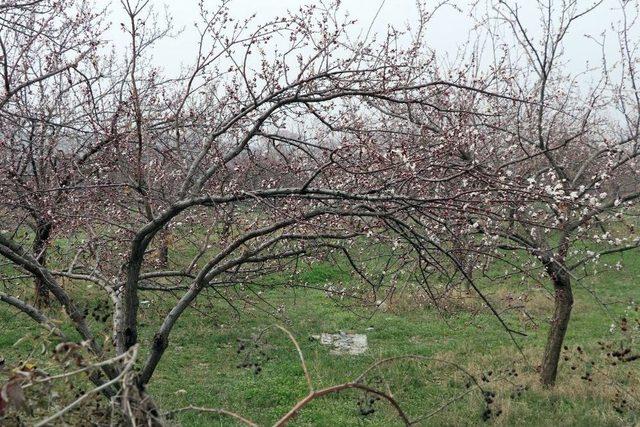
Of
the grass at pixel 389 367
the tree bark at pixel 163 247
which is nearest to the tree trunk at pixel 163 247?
the tree bark at pixel 163 247

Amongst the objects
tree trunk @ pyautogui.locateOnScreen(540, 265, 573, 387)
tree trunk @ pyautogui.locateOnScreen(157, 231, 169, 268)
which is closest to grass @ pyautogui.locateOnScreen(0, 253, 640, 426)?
tree trunk @ pyautogui.locateOnScreen(540, 265, 573, 387)

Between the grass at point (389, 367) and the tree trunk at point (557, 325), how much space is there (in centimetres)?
19

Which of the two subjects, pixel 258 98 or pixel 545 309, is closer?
pixel 258 98

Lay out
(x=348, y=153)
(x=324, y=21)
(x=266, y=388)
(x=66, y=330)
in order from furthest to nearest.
Answer: 1. (x=66, y=330)
2. (x=266, y=388)
3. (x=324, y=21)
4. (x=348, y=153)

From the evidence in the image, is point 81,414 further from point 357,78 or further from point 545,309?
point 545,309

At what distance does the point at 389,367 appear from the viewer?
755 cm

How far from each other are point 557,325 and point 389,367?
2.01 m

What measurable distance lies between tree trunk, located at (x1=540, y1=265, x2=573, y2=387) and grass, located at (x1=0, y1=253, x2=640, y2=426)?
0.61 feet

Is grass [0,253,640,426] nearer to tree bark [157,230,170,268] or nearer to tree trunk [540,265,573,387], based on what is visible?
tree trunk [540,265,573,387]

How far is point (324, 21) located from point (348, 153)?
1107 mm

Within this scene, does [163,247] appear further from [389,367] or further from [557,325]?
[557,325]

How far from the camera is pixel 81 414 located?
181cm

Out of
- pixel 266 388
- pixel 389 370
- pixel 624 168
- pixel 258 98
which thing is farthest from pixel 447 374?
pixel 258 98

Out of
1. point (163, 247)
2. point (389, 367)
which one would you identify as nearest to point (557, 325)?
point (389, 367)
